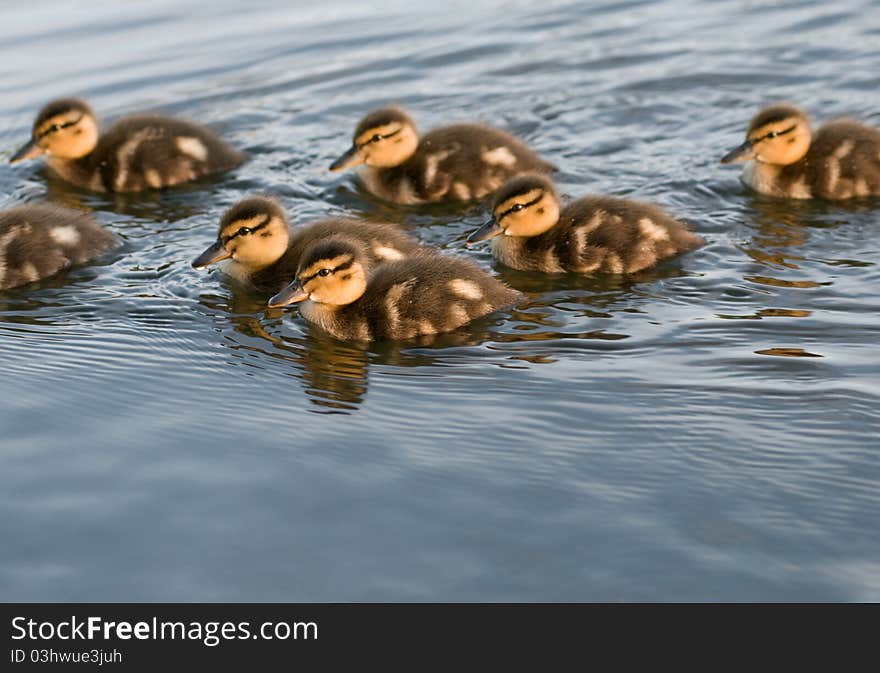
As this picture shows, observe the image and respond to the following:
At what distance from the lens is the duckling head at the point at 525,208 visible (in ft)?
17.4

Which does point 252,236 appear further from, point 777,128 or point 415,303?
point 777,128

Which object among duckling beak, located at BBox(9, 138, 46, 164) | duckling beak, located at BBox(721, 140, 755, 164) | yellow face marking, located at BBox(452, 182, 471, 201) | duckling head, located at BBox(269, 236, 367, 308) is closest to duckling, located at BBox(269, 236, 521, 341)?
duckling head, located at BBox(269, 236, 367, 308)

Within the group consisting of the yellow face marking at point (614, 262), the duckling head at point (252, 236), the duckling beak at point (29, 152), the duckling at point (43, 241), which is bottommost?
the yellow face marking at point (614, 262)

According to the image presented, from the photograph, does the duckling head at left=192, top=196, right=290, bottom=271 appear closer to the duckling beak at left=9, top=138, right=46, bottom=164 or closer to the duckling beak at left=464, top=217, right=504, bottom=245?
the duckling beak at left=464, top=217, right=504, bottom=245

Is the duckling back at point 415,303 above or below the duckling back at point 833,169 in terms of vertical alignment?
below

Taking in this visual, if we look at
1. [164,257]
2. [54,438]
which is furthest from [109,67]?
[54,438]

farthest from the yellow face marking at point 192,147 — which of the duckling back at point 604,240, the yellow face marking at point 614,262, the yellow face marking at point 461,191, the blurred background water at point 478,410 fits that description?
the yellow face marking at point 614,262

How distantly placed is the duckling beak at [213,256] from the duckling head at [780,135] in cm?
225

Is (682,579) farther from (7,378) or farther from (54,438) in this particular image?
(7,378)

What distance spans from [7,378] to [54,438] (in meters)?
0.51

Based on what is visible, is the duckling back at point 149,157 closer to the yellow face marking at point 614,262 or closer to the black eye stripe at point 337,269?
the black eye stripe at point 337,269

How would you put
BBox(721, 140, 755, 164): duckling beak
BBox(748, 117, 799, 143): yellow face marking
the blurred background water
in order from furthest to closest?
BBox(721, 140, 755, 164): duckling beak < BBox(748, 117, 799, 143): yellow face marking < the blurred background water

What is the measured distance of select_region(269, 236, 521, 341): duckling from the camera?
15.3 feet

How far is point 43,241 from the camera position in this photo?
5.41m
